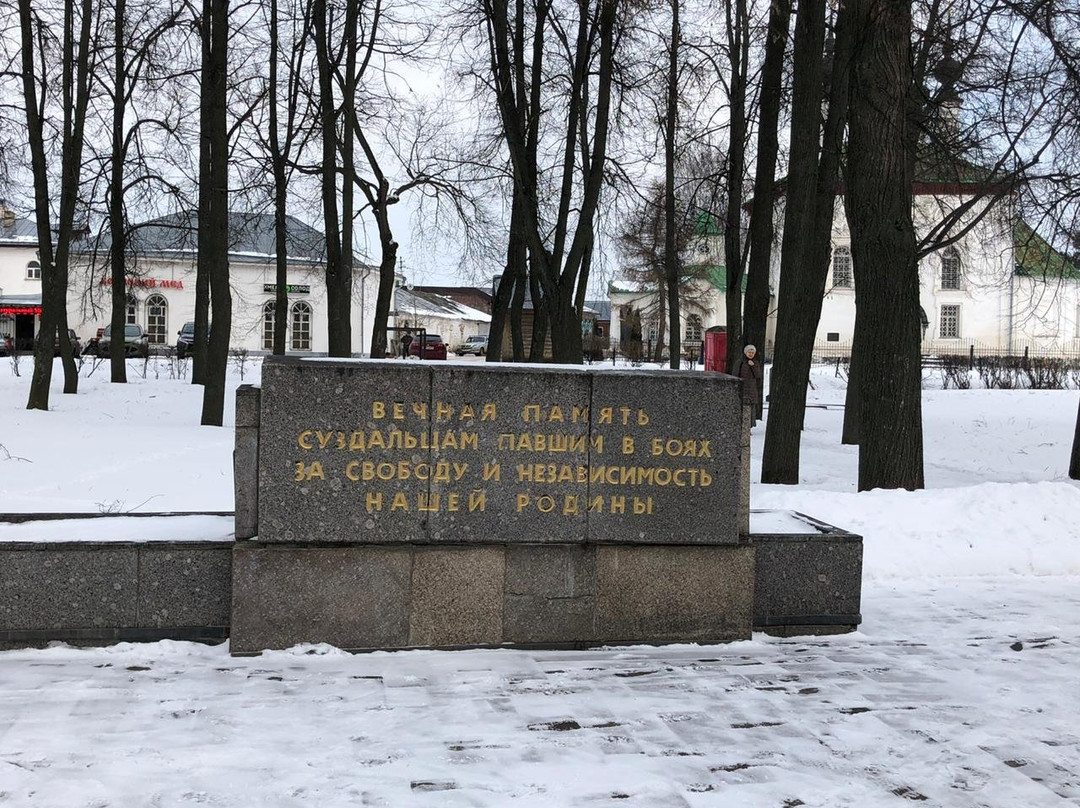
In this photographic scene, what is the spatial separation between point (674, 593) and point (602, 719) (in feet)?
4.52

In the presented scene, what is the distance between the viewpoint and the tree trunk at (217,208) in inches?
655

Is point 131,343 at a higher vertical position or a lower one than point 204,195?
lower

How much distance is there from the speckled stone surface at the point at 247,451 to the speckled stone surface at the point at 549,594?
1413 mm

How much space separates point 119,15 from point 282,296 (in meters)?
7.39

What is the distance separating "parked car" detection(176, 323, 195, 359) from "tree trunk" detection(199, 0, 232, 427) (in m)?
17.5

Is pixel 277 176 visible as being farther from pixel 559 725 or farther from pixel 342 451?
pixel 559 725

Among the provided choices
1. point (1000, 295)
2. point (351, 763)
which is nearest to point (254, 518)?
point (351, 763)

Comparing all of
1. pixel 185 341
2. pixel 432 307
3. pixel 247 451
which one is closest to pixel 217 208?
pixel 247 451

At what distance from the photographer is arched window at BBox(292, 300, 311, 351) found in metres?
55.3

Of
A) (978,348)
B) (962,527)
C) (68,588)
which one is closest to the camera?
(68,588)

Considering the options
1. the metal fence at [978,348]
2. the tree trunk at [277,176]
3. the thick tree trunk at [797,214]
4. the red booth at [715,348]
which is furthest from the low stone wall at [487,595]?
the metal fence at [978,348]

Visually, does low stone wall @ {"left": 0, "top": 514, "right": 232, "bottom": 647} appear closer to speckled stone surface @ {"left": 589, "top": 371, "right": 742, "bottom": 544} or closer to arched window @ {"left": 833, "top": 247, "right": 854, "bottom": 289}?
speckled stone surface @ {"left": 589, "top": 371, "right": 742, "bottom": 544}

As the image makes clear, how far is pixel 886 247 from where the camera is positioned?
9.87 m

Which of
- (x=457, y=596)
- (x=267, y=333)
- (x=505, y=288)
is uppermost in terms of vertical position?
(x=505, y=288)
